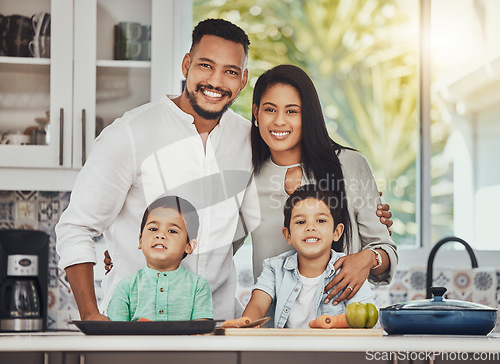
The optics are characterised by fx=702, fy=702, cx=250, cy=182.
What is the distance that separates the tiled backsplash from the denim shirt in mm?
520

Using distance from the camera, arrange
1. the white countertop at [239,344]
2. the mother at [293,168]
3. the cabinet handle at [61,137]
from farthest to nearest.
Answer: the cabinet handle at [61,137]
the mother at [293,168]
the white countertop at [239,344]

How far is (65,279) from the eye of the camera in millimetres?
2885

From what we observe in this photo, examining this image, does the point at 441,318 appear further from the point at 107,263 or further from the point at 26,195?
the point at 26,195

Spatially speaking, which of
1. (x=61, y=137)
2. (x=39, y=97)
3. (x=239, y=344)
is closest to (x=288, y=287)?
(x=239, y=344)

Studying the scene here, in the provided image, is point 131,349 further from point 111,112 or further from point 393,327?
point 111,112

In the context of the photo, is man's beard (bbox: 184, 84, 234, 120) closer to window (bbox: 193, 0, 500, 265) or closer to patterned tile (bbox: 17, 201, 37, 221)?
window (bbox: 193, 0, 500, 265)

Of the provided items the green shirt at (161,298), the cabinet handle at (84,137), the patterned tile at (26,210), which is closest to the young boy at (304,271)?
the green shirt at (161,298)

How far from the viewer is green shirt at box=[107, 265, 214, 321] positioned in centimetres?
212

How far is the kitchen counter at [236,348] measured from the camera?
150cm

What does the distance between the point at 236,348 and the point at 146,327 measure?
0.82 feet

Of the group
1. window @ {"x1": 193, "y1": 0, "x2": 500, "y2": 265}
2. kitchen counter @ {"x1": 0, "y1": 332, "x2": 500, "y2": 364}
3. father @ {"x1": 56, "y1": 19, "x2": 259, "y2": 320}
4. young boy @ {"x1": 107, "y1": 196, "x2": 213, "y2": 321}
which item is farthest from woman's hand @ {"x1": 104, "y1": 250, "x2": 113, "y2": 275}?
window @ {"x1": 193, "y1": 0, "x2": 500, "y2": 265}

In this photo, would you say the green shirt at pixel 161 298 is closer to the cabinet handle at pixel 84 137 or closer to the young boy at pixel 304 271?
the young boy at pixel 304 271

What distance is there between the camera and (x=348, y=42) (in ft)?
10.0

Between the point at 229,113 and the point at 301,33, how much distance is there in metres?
0.77
